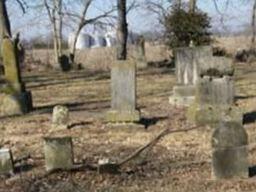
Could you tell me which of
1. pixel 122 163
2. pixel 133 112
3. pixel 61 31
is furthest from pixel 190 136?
→ pixel 61 31

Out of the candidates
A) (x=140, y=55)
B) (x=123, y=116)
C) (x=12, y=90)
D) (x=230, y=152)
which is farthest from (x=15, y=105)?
(x=140, y=55)

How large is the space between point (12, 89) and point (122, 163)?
7297mm

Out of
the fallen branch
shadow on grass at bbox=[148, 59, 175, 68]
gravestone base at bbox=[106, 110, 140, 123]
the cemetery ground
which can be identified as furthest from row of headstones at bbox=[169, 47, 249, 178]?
shadow on grass at bbox=[148, 59, 175, 68]

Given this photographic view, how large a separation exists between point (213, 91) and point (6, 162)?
208 inches

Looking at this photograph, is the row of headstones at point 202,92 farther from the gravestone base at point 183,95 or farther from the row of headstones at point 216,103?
the gravestone base at point 183,95

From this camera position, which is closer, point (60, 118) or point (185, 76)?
point (60, 118)

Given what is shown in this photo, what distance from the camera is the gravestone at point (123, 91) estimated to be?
523 inches

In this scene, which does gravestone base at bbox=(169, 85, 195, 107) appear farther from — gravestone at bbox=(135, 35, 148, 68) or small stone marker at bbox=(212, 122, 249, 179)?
gravestone at bbox=(135, 35, 148, 68)

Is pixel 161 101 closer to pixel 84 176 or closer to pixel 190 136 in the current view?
pixel 190 136

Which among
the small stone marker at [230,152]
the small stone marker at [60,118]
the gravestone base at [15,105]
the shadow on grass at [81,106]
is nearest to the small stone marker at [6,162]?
the small stone marker at [230,152]

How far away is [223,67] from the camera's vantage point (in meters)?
13.3

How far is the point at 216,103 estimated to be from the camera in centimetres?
1331

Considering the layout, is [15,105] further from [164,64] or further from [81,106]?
[164,64]

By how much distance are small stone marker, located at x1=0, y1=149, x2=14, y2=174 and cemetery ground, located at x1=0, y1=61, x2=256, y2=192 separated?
0.41ft
